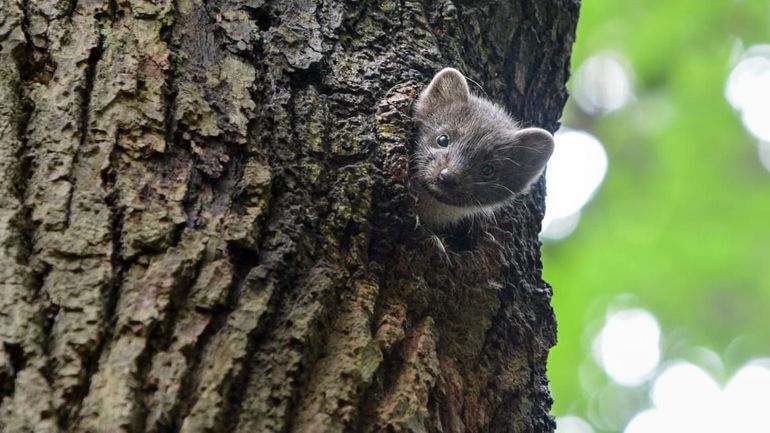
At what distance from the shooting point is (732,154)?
37.2ft

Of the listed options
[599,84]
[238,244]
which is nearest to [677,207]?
[599,84]

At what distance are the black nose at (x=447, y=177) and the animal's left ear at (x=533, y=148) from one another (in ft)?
1.78

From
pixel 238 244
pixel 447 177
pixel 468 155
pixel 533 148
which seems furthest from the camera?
pixel 468 155

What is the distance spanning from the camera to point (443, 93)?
17.8ft

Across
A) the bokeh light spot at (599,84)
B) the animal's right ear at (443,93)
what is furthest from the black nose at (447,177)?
the bokeh light spot at (599,84)

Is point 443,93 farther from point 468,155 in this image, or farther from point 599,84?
point 599,84

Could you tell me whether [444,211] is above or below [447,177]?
below

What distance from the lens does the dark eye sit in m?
6.32

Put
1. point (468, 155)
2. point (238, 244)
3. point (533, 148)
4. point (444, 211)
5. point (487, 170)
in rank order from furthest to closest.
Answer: point (487, 170) → point (468, 155) → point (533, 148) → point (444, 211) → point (238, 244)

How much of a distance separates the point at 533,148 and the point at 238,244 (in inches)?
124

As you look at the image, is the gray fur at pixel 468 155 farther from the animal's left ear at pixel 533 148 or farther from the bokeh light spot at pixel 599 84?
the bokeh light spot at pixel 599 84

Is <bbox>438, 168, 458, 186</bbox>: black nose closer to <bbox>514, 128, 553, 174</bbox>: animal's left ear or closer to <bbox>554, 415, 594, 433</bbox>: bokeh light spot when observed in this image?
<bbox>514, 128, 553, 174</bbox>: animal's left ear

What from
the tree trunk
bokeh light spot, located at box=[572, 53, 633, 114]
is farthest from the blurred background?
the tree trunk

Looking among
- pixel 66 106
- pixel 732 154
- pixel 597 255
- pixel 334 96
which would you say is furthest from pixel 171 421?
pixel 732 154
